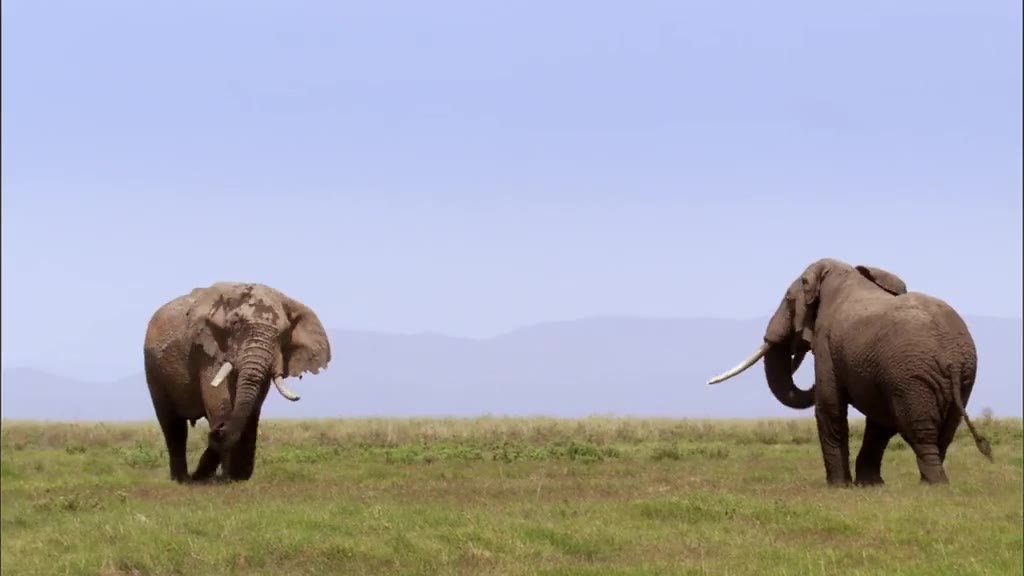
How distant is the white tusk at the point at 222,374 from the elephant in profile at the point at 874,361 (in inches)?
324

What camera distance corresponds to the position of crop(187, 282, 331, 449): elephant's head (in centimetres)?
1886

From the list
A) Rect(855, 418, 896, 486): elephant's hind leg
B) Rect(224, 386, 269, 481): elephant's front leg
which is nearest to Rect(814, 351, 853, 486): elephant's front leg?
Rect(855, 418, 896, 486): elephant's hind leg

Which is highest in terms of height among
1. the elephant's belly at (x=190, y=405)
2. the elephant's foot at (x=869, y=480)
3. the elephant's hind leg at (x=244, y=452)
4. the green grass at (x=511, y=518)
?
the elephant's belly at (x=190, y=405)

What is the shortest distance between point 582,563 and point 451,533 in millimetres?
1657

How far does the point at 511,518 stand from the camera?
43.6 ft

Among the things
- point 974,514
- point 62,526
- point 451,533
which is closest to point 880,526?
point 974,514

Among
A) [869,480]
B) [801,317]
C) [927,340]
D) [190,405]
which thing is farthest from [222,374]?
[927,340]

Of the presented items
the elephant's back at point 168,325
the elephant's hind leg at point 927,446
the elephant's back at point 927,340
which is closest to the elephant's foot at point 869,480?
the elephant's hind leg at point 927,446

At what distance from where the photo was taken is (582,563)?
10875 mm

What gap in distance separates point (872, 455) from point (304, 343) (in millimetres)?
9703

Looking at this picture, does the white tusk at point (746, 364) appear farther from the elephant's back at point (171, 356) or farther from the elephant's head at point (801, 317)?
the elephant's back at point (171, 356)

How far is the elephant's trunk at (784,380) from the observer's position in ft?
68.1

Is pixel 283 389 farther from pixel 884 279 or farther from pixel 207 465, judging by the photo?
pixel 884 279

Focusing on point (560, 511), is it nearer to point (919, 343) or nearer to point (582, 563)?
point (582, 563)
